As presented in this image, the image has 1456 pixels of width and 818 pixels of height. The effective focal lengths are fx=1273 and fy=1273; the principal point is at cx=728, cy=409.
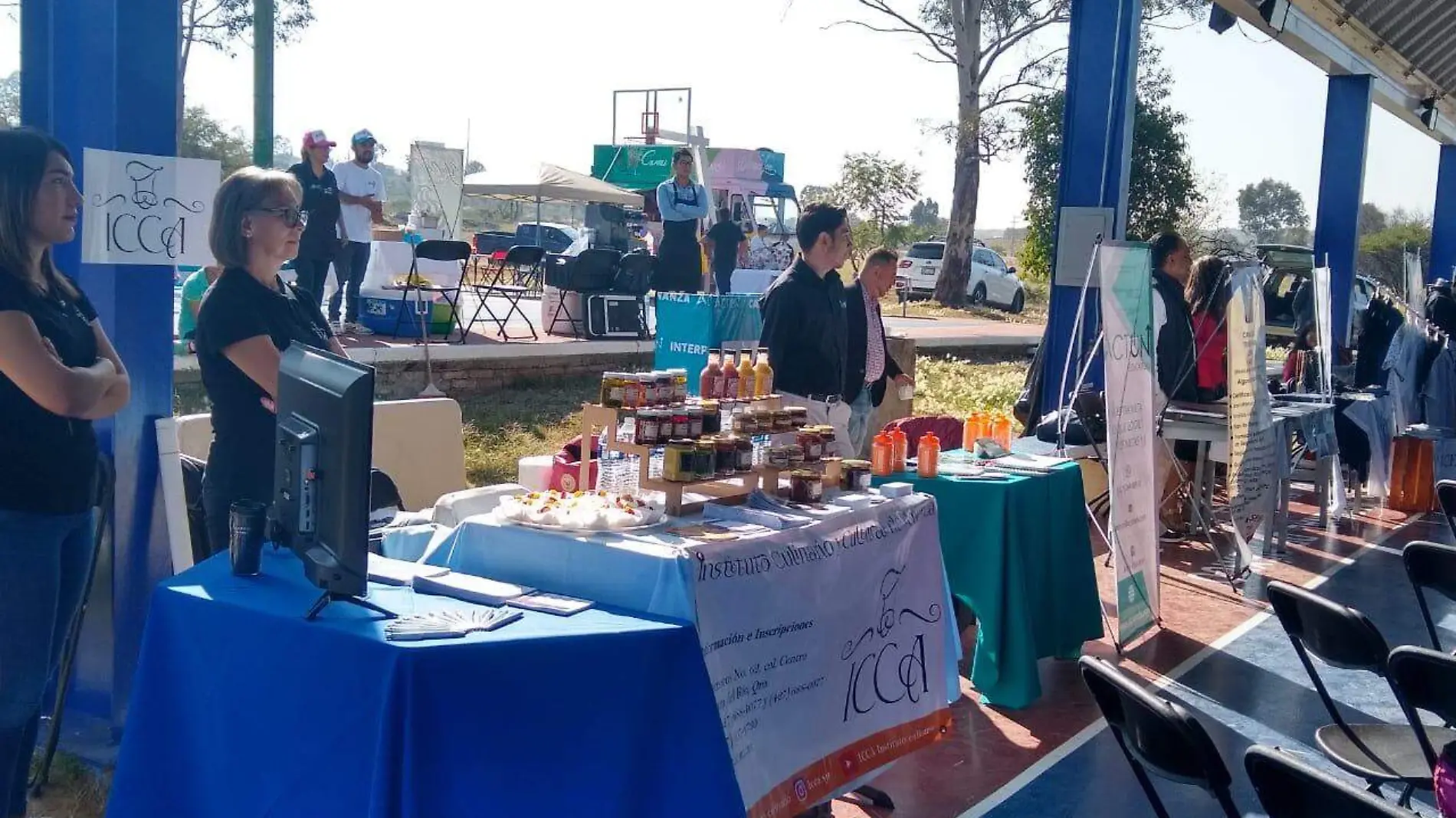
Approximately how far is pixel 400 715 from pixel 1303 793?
4.89 ft

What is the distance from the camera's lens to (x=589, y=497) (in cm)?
303

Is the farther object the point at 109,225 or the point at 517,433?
the point at 517,433

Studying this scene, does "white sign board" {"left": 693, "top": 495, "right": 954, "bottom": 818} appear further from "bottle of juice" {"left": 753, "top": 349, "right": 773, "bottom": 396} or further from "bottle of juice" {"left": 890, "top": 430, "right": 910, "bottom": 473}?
"bottle of juice" {"left": 890, "top": 430, "right": 910, "bottom": 473}

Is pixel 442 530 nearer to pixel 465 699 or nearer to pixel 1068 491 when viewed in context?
pixel 465 699

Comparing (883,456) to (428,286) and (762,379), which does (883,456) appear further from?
(428,286)

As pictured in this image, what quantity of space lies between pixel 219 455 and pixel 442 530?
544mm

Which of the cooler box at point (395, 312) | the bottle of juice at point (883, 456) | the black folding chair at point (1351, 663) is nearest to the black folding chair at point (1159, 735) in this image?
the black folding chair at point (1351, 663)

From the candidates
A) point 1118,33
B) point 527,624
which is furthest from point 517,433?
point 527,624

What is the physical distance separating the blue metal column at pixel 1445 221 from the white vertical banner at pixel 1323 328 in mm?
9141

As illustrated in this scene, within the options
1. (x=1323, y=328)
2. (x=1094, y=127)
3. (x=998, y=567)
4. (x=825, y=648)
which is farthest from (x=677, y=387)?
(x=1323, y=328)

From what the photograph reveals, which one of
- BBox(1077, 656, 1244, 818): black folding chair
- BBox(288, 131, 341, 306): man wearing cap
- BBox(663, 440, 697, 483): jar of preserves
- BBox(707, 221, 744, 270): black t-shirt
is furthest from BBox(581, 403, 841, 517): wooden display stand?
BBox(707, 221, 744, 270): black t-shirt

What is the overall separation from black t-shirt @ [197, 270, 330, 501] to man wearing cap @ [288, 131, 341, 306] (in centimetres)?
606

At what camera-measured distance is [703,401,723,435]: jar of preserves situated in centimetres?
326

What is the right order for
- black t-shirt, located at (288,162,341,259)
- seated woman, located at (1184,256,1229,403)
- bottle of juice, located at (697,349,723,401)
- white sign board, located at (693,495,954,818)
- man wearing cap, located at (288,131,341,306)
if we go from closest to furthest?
white sign board, located at (693,495,954,818)
bottle of juice, located at (697,349,723,401)
seated woman, located at (1184,256,1229,403)
man wearing cap, located at (288,131,341,306)
black t-shirt, located at (288,162,341,259)
